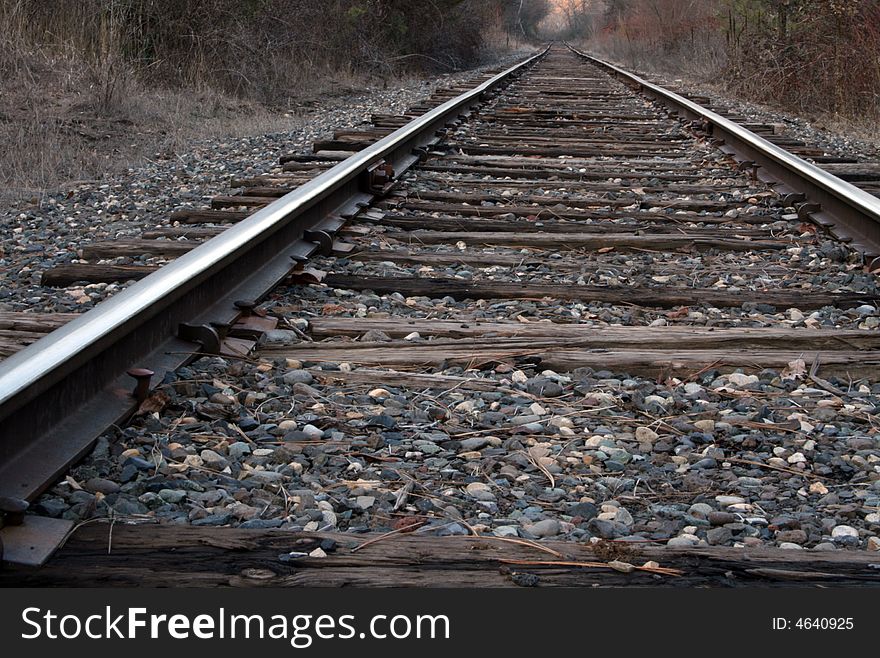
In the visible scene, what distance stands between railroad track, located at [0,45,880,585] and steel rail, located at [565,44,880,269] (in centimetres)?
3

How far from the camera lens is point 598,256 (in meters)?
4.33

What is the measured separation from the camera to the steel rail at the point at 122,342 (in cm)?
206

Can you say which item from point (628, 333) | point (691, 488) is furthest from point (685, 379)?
point (691, 488)

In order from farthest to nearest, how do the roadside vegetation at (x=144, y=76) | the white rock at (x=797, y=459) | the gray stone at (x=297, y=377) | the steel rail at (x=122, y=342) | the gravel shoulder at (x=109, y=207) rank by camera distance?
the roadside vegetation at (x=144, y=76) → the gravel shoulder at (x=109, y=207) → the gray stone at (x=297, y=377) → the white rock at (x=797, y=459) → the steel rail at (x=122, y=342)

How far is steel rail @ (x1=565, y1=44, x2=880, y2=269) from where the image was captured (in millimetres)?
4301

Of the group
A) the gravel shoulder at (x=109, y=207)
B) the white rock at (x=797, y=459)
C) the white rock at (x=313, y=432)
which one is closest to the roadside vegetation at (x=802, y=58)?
the gravel shoulder at (x=109, y=207)

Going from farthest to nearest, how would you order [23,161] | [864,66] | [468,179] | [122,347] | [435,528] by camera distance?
1. [864,66]
2. [23,161]
3. [468,179]
4. [122,347]
5. [435,528]

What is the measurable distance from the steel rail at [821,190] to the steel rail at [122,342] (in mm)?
2117

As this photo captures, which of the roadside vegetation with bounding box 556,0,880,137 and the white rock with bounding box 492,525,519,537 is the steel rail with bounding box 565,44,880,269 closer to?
the white rock with bounding box 492,525,519,537

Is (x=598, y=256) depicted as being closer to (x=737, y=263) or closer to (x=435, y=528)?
(x=737, y=263)

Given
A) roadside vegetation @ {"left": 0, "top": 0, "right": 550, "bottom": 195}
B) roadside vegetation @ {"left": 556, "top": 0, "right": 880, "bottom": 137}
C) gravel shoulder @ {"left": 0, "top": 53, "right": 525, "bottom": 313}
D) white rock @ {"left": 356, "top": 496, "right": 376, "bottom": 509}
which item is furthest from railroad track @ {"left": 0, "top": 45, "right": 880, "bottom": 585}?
roadside vegetation @ {"left": 556, "top": 0, "right": 880, "bottom": 137}

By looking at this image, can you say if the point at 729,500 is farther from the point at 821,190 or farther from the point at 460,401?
the point at 821,190

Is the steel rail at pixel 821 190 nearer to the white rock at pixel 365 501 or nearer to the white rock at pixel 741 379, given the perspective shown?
the white rock at pixel 741 379

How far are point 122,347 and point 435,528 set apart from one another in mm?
998
